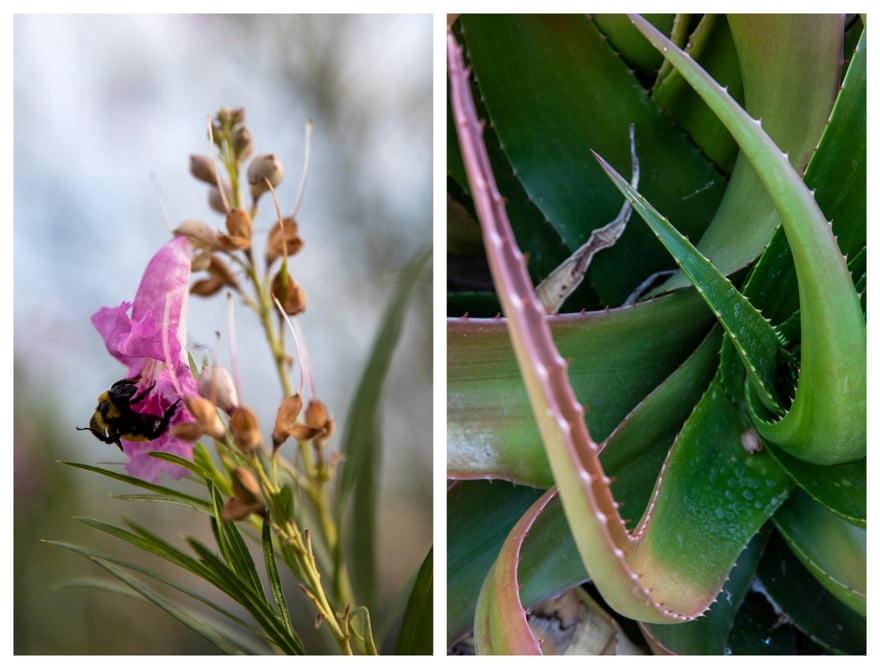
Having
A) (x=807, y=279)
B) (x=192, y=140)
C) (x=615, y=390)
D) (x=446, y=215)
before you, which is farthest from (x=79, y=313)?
(x=807, y=279)

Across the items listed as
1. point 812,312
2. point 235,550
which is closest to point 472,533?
point 235,550

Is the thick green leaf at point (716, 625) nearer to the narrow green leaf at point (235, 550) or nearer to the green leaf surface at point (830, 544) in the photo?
the green leaf surface at point (830, 544)

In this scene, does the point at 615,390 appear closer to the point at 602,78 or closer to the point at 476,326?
the point at 476,326

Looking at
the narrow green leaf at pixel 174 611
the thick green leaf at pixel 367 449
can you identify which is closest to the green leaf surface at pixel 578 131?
the thick green leaf at pixel 367 449

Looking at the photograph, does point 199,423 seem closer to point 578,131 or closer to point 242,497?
point 242,497

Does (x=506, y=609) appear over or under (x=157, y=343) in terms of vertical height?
under

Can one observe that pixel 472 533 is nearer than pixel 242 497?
No
